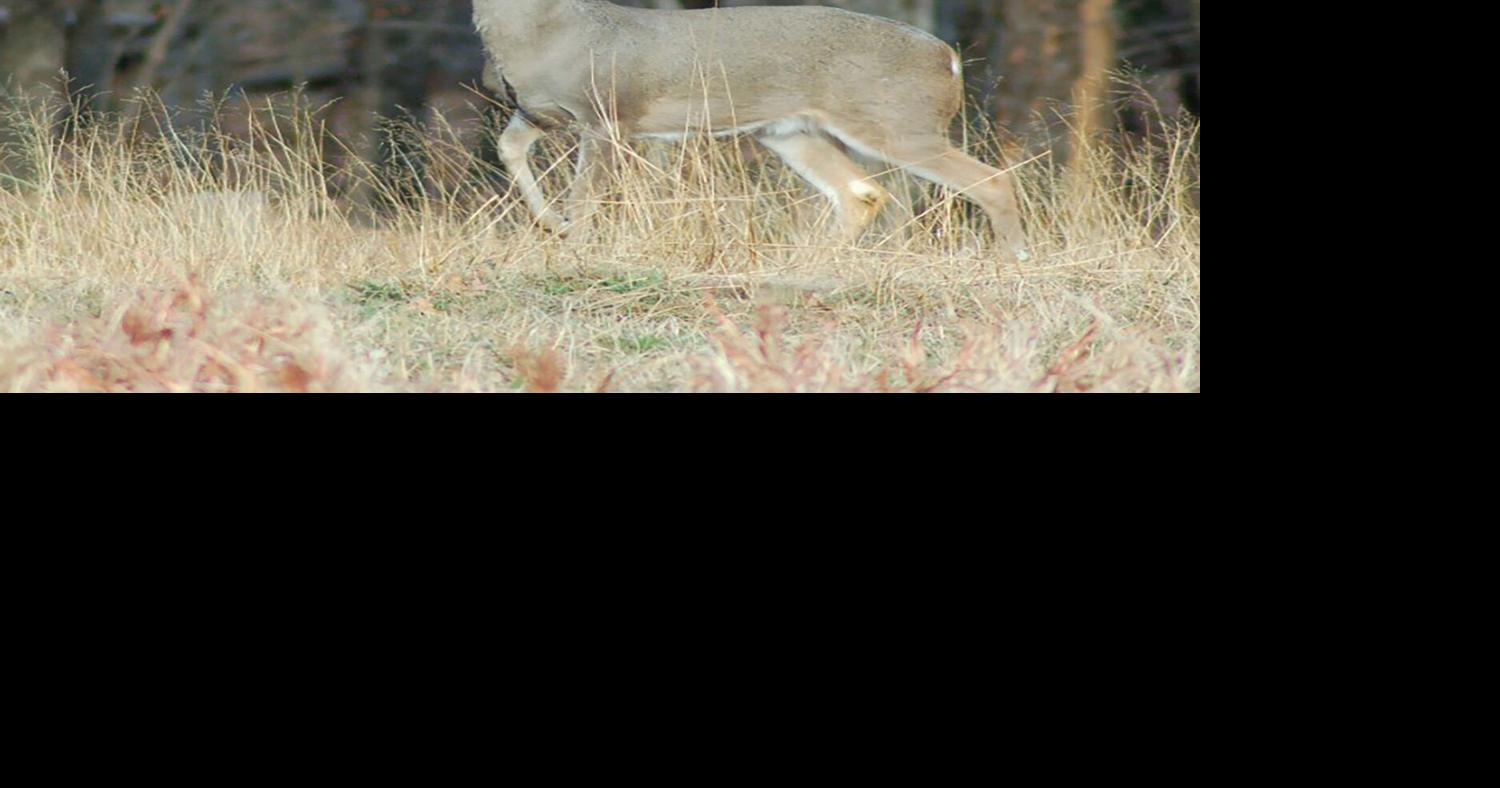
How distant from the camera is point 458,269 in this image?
584cm

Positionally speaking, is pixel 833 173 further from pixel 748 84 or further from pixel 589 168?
pixel 589 168

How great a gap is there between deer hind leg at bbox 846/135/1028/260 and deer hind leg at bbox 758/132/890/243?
0.13 metres

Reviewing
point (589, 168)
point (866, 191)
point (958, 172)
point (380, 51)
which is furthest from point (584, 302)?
point (380, 51)

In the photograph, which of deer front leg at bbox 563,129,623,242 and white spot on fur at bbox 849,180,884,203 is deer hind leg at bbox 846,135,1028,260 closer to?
white spot on fur at bbox 849,180,884,203

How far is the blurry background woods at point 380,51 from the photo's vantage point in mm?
12055

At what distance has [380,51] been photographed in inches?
579

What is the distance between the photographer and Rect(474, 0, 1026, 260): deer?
8188mm

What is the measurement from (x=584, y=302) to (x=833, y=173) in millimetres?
3134

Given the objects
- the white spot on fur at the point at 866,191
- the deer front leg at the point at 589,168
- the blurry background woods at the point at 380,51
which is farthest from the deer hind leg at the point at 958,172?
the blurry background woods at the point at 380,51

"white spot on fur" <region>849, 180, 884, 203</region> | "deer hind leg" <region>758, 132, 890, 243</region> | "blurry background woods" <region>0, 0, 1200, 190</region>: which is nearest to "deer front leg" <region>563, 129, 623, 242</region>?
"deer hind leg" <region>758, 132, 890, 243</region>

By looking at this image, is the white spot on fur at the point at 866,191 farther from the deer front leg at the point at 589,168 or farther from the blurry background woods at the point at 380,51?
the blurry background woods at the point at 380,51

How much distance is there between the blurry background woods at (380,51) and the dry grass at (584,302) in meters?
4.43

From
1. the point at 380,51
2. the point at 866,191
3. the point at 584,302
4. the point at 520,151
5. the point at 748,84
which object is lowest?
the point at 584,302

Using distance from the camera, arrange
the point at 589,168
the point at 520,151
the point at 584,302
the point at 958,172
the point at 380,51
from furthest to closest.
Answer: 1. the point at 380,51
2. the point at 958,172
3. the point at 520,151
4. the point at 589,168
5. the point at 584,302
